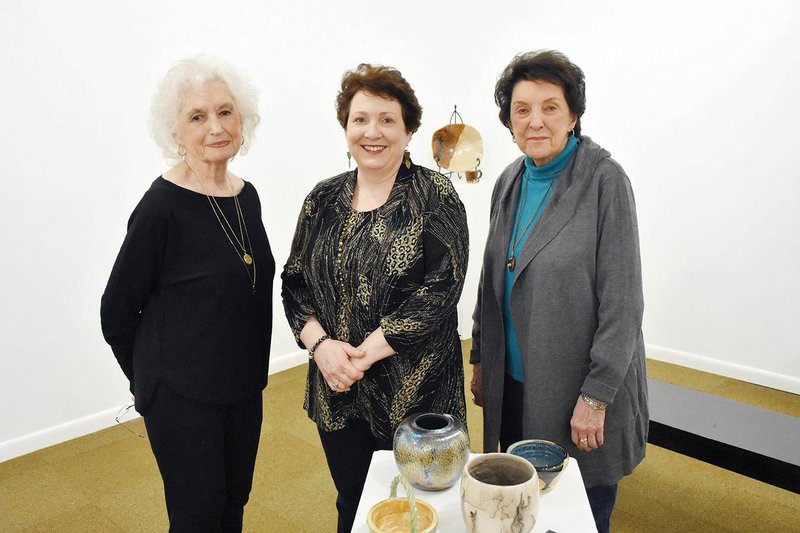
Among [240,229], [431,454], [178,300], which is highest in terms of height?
[240,229]

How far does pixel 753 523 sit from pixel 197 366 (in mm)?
2007

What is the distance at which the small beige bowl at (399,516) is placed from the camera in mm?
905

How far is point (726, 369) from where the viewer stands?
135 inches

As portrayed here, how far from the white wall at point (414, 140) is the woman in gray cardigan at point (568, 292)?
2.08 metres

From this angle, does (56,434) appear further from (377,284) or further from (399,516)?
(399,516)

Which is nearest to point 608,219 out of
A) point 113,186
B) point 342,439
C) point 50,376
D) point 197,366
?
point 342,439

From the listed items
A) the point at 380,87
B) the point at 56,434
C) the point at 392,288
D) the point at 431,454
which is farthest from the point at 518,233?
the point at 56,434

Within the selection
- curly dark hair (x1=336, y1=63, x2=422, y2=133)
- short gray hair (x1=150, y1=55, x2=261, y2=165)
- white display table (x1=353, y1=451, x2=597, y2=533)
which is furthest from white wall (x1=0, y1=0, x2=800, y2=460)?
white display table (x1=353, y1=451, x2=597, y2=533)

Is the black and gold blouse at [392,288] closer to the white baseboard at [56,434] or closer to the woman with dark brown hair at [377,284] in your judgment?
the woman with dark brown hair at [377,284]

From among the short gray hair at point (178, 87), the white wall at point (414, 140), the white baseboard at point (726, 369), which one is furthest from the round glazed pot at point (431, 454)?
the white baseboard at point (726, 369)

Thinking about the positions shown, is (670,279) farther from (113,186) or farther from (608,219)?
(113,186)

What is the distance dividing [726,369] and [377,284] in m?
2.94

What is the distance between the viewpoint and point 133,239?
126 cm

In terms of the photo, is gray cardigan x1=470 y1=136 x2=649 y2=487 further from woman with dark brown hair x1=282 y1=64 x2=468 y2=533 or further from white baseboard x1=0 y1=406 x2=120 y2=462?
white baseboard x1=0 y1=406 x2=120 y2=462
